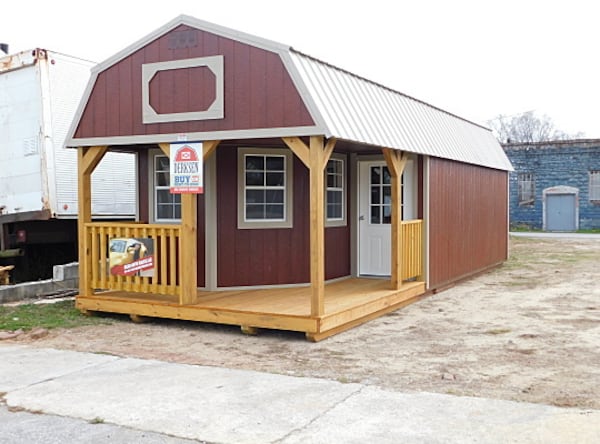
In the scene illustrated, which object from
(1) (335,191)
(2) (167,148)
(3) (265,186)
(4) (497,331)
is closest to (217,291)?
(3) (265,186)

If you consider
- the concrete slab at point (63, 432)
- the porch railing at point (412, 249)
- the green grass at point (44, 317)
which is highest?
the porch railing at point (412, 249)

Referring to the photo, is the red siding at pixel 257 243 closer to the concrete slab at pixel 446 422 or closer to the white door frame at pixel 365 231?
the white door frame at pixel 365 231

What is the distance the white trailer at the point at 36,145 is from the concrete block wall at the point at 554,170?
24507mm

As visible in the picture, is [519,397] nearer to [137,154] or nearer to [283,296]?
→ [283,296]

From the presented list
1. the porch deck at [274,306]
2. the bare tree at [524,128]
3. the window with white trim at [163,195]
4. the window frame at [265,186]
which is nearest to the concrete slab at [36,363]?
the porch deck at [274,306]

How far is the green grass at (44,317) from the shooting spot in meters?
8.79

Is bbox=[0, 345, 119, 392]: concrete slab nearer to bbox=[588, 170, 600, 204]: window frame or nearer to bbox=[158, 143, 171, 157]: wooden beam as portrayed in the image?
bbox=[158, 143, 171, 157]: wooden beam

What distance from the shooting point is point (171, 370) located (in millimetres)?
6527

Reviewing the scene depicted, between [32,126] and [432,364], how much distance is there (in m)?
7.98

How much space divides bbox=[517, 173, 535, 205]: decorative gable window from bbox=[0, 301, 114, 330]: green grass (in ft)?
86.9

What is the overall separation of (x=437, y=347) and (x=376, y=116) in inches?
129

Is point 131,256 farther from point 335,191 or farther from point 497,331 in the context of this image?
point 497,331

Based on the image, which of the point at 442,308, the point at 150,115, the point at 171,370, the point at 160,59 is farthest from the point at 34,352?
the point at 442,308

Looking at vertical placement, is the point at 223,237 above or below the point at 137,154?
below
